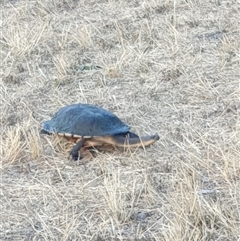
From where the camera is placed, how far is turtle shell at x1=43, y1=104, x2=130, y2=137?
5.64 m

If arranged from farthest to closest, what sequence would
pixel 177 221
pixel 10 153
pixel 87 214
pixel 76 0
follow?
pixel 76 0
pixel 10 153
pixel 87 214
pixel 177 221

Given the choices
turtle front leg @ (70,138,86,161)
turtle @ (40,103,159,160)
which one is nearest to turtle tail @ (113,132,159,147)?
turtle @ (40,103,159,160)

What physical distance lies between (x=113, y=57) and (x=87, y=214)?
344 centimetres

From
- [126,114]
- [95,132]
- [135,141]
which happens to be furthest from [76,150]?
[126,114]

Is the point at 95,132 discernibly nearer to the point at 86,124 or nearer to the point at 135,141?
the point at 86,124

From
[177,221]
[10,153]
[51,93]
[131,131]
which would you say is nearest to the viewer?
[177,221]

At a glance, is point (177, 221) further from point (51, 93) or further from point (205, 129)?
point (51, 93)

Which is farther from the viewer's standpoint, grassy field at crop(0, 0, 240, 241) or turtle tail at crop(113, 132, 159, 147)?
turtle tail at crop(113, 132, 159, 147)

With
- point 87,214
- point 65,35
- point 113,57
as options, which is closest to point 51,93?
point 113,57

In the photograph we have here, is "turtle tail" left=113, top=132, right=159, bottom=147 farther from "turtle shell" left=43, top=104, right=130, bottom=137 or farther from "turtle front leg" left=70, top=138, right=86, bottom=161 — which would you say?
"turtle front leg" left=70, top=138, right=86, bottom=161

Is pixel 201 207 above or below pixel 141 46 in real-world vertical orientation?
above

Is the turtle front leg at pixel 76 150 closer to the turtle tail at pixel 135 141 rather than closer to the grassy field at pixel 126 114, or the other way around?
the grassy field at pixel 126 114

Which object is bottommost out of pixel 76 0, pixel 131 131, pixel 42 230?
pixel 76 0

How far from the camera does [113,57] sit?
314 inches
